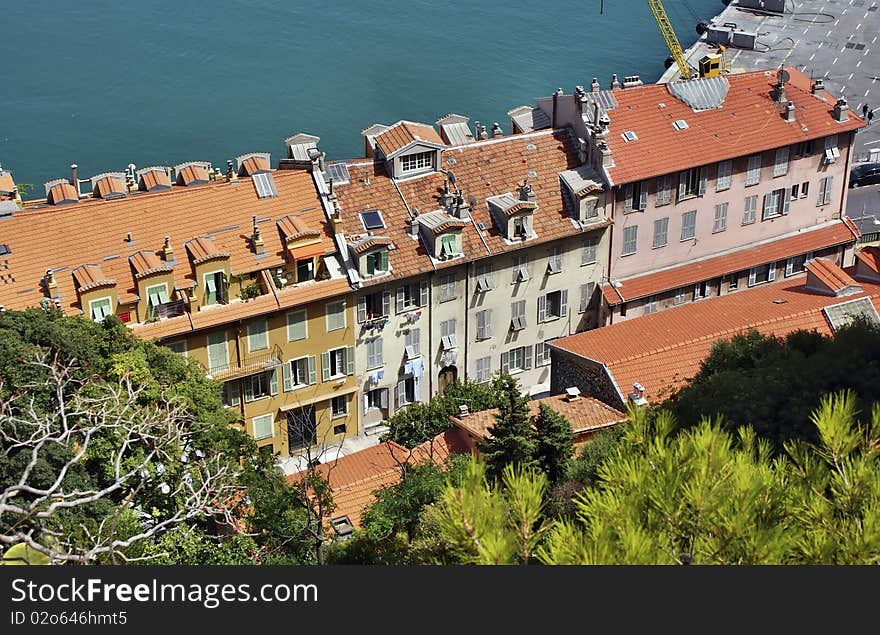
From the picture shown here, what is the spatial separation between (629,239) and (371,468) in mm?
18327

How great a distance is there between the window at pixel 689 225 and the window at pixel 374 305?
50.1 ft

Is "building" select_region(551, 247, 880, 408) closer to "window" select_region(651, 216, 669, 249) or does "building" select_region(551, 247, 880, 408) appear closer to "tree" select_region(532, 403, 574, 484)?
"window" select_region(651, 216, 669, 249)

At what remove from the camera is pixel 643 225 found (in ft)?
A: 190

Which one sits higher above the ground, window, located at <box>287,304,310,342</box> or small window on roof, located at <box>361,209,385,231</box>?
small window on roof, located at <box>361,209,385,231</box>

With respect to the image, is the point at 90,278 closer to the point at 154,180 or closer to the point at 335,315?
the point at 154,180

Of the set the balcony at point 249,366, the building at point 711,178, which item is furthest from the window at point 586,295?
the balcony at point 249,366

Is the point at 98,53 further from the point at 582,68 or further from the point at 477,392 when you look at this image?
the point at 477,392

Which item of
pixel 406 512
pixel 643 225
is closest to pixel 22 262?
pixel 406 512

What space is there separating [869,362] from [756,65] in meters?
81.9

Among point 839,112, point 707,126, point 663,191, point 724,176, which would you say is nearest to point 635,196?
point 663,191

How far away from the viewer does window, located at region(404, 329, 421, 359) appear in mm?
53656

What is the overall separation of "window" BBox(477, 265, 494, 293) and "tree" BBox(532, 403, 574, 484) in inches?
632

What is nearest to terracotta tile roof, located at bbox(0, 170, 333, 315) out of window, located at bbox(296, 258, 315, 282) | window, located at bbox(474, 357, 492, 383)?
window, located at bbox(296, 258, 315, 282)

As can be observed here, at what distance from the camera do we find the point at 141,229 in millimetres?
48906
